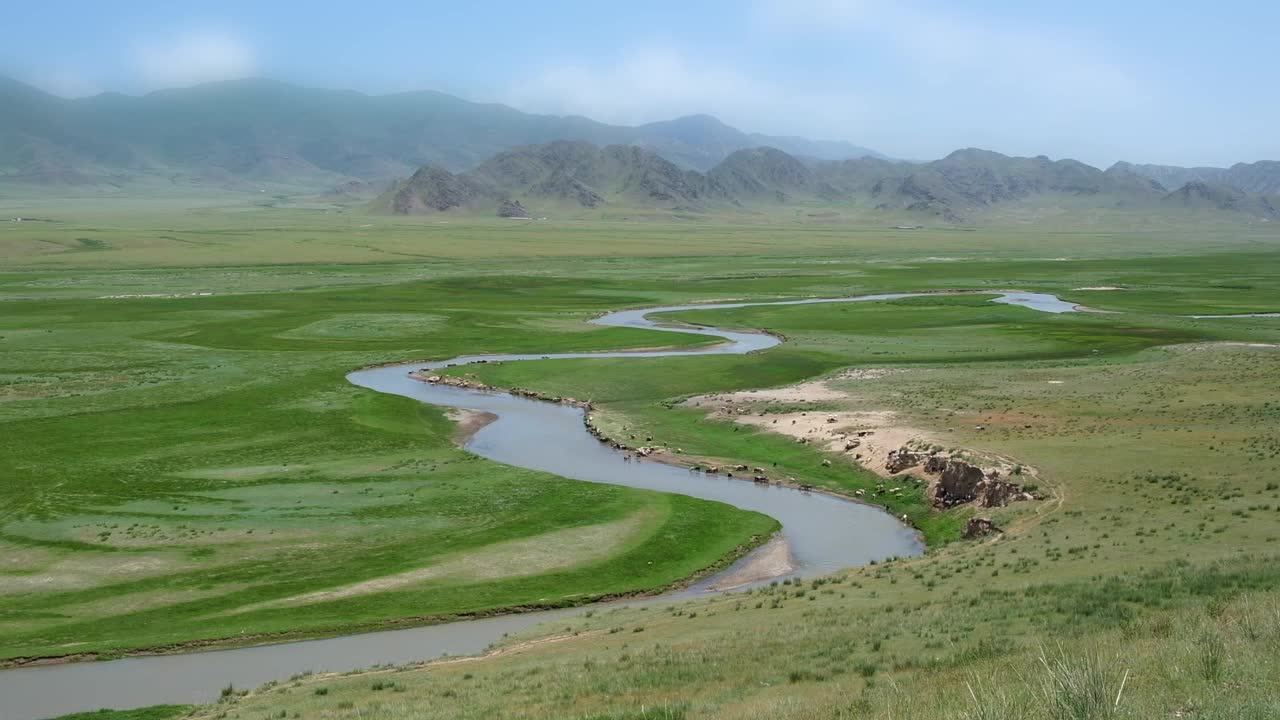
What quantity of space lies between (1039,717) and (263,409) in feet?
174

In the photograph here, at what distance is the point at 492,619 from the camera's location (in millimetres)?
29203

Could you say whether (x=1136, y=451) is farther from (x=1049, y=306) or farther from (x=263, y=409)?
(x=1049, y=306)

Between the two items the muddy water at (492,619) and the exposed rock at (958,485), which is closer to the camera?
the muddy water at (492,619)

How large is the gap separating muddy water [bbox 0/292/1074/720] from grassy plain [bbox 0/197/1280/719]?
122 cm

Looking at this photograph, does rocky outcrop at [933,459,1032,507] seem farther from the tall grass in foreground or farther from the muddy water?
the tall grass in foreground

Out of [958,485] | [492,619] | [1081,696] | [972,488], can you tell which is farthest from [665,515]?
[1081,696]

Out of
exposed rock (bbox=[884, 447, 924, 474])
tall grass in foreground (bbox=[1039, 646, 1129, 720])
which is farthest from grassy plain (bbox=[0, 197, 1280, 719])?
exposed rock (bbox=[884, 447, 924, 474])

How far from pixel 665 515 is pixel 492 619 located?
423 inches

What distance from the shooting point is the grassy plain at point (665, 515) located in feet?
57.2

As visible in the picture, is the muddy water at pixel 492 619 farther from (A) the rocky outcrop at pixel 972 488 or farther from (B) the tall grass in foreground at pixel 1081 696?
(B) the tall grass in foreground at pixel 1081 696

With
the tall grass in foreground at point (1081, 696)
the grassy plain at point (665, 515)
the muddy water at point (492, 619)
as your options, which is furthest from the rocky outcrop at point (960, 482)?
the tall grass in foreground at point (1081, 696)

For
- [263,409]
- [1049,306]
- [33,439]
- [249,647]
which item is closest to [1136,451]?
[249,647]

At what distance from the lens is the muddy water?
23797mm

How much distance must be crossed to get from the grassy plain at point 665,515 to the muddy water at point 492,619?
122 centimetres
